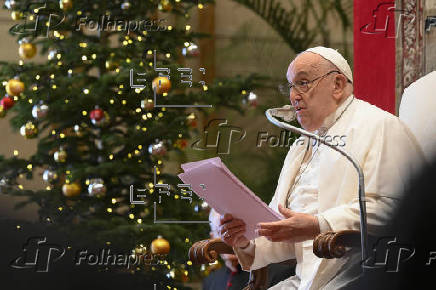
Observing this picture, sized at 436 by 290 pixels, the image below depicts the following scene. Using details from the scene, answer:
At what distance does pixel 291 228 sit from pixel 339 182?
373 millimetres

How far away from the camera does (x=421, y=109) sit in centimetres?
251

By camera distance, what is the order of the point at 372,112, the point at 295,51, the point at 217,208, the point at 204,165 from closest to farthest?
1. the point at 204,165
2. the point at 217,208
3. the point at 372,112
4. the point at 295,51

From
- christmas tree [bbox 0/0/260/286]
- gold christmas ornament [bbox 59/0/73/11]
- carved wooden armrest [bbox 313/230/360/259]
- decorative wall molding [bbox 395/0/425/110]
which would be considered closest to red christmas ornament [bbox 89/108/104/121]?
christmas tree [bbox 0/0/260/286]

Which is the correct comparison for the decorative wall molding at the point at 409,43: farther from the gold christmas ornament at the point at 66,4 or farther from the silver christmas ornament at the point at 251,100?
the gold christmas ornament at the point at 66,4

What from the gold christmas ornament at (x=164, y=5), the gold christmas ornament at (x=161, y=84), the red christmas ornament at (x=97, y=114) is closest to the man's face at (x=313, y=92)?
the gold christmas ornament at (x=161, y=84)

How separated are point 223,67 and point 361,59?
2.81 metres

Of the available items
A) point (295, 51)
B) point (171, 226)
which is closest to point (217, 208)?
point (171, 226)

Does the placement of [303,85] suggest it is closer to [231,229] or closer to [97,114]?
[231,229]

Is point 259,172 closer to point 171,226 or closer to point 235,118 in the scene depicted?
point 235,118

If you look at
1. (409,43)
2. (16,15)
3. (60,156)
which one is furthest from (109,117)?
(409,43)

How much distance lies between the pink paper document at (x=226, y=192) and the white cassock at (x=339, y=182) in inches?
7.8

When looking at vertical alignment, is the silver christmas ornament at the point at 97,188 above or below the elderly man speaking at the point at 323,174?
below

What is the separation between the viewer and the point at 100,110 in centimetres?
486

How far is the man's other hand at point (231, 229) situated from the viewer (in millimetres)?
2408
